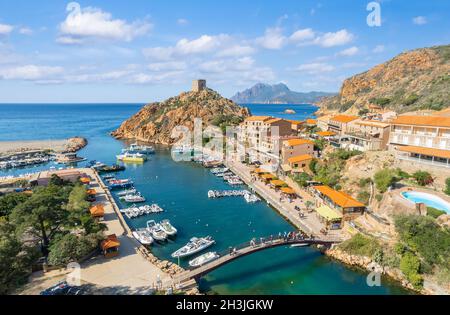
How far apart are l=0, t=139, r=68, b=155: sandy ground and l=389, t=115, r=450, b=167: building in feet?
283

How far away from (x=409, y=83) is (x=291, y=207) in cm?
7653

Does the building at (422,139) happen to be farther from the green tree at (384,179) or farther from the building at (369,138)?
the green tree at (384,179)

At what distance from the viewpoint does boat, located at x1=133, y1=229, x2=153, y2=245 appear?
3048 cm

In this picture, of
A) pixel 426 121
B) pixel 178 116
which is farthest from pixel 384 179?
pixel 178 116

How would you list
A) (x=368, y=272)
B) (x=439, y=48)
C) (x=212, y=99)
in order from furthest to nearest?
(x=212, y=99)
(x=439, y=48)
(x=368, y=272)

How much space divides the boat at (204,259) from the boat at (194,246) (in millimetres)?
1843

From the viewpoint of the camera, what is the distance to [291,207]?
3850 centimetres

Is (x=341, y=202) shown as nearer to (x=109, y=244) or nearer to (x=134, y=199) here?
(x=109, y=244)

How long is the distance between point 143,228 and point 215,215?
963 centimetres

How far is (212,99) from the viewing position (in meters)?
116

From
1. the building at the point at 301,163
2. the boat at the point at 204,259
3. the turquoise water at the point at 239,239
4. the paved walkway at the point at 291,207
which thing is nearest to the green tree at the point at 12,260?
the turquoise water at the point at 239,239

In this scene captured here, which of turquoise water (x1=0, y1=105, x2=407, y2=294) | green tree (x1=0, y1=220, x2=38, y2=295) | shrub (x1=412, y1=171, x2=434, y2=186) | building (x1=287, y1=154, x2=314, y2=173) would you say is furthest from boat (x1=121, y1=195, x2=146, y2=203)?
shrub (x1=412, y1=171, x2=434, y2=186)
